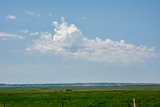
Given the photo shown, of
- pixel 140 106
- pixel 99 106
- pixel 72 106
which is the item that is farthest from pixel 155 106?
pixel 72 106

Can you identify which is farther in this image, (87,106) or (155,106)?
(87,106)

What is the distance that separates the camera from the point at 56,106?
50.8 m

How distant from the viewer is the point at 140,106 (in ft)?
154

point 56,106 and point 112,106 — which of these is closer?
point 112,106

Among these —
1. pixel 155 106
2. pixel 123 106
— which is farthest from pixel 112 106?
pixel 155 106

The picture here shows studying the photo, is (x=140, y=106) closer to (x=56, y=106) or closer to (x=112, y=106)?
(x=112, y=106)

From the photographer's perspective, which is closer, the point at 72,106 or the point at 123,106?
the point at 123,106

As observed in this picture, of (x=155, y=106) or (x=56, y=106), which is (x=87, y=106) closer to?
(x=56, y=106)

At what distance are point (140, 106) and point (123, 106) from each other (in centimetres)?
235

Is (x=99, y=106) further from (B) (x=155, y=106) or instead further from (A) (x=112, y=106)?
(B) (x=155, y=106)

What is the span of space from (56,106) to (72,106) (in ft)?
6.58

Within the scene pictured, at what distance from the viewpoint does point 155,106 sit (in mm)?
45375

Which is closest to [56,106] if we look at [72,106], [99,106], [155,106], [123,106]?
[72,106]

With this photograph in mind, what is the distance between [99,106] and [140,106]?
494 cm
